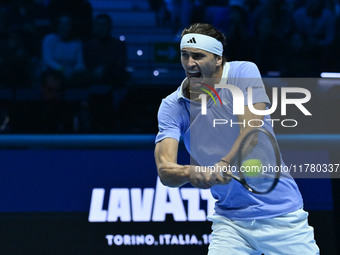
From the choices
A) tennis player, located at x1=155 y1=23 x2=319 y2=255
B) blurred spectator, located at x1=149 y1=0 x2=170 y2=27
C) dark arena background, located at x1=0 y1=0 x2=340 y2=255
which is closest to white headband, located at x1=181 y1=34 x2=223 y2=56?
tennis player, located at x1=155 y1=23 x2=319 y2=255

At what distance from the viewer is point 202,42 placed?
11.6ft

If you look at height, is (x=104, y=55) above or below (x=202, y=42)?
below

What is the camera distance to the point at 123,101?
245 inches

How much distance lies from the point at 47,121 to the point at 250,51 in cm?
223

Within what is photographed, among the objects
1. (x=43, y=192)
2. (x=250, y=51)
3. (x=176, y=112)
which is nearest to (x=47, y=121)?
(x=43, y=192)

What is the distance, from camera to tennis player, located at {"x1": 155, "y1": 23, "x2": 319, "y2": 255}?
11.6ft

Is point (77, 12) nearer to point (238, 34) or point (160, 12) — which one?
point (160, 12)

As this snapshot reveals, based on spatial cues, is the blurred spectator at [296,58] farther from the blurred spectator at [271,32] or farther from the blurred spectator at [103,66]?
the blurred spectator at [103,66]

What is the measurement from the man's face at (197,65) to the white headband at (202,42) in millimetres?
22

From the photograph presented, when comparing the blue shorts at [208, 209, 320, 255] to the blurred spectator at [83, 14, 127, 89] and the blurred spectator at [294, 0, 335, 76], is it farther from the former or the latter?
the blurred spectator at [294, 0, 335, 76]

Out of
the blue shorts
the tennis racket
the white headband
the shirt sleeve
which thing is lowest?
the blue shorts

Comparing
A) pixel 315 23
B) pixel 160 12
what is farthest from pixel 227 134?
pixel 160 12

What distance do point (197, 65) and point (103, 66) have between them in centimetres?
336

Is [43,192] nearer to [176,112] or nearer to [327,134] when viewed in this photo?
[176,112]
